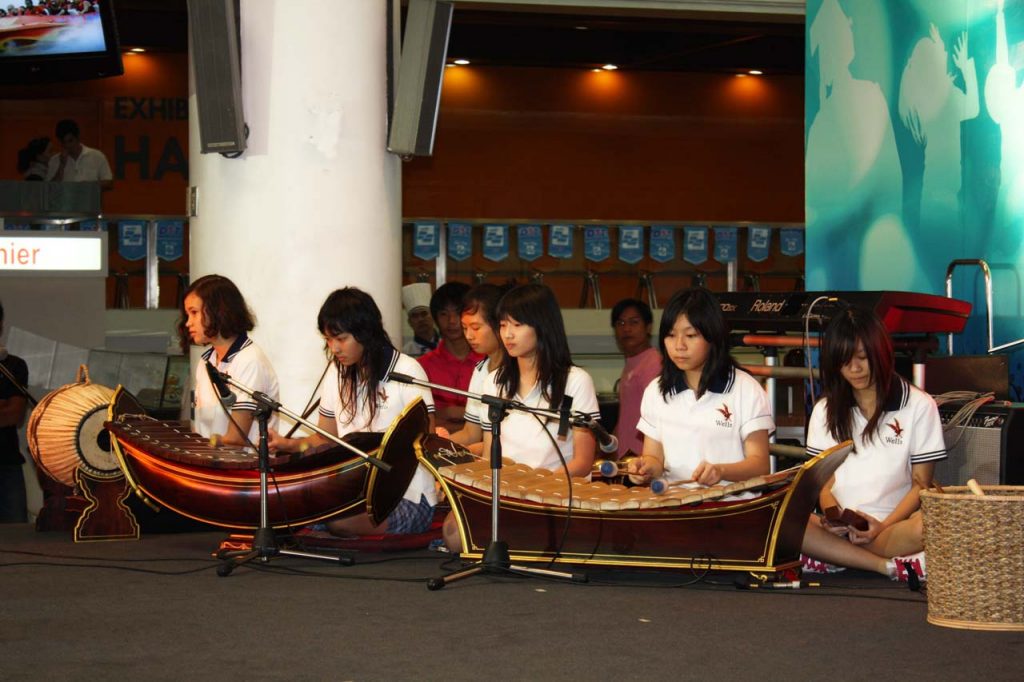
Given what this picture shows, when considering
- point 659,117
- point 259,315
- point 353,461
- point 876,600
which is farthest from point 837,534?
point 659,117

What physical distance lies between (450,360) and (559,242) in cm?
540

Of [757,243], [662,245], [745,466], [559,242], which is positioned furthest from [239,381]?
[757,243]

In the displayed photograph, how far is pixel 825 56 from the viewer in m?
8.09

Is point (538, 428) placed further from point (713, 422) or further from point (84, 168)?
point (84, 168)

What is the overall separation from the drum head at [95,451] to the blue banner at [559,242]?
21.6ft

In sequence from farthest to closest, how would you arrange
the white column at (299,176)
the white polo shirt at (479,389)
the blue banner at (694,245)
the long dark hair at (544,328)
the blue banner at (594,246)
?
the blue banner at (694,245) < the blue banner at (594,246) < the white column at (299,176) < the white polo shirt at (479,389) < the long dark hair at (544,328)

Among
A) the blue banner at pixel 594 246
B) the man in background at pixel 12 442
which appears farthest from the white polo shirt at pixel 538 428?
the blue banner at pixel 594 246

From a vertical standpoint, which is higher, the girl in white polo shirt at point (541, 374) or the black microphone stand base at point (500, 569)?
the girl in white polo shirt at point (541, 374)

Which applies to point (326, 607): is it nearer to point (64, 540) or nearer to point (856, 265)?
point (64, 540)

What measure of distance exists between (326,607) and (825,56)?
16.7ft

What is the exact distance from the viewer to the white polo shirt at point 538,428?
205 inches

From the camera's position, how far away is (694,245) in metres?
12.4

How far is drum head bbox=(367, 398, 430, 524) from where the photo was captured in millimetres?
5031

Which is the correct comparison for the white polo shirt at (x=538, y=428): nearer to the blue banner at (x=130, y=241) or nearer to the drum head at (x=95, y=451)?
the drum head at (x=95, y=451)
